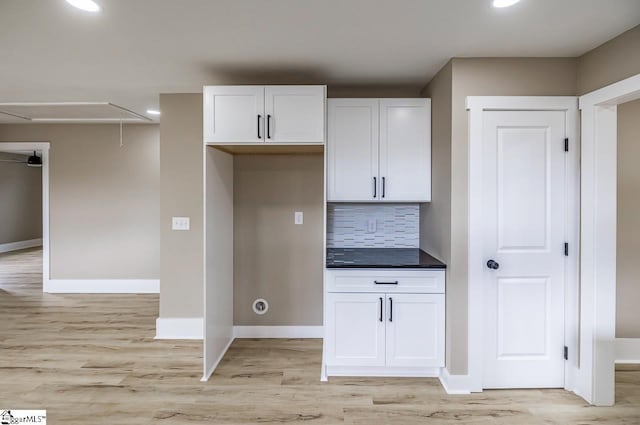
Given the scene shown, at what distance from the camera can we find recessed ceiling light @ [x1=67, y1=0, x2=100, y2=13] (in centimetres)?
199

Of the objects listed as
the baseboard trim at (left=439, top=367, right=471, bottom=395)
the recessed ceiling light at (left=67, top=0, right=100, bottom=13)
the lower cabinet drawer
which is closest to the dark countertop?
the lower cabinet drawer

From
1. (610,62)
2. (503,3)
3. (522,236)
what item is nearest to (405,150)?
(522,236)

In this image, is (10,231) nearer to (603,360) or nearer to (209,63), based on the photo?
(209,63)

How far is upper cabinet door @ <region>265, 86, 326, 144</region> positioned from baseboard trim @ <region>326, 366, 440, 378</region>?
1.79 m

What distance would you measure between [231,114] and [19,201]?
912cm

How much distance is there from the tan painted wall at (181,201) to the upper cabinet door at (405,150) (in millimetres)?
1844

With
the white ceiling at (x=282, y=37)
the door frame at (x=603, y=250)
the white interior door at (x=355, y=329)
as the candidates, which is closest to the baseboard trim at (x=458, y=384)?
the white interior door at (x=355, y=329)

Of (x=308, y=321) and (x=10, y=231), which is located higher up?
(x=10, y=231)

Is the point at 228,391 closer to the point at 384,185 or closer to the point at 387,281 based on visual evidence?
the point at 387,281

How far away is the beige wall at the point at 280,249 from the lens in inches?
145

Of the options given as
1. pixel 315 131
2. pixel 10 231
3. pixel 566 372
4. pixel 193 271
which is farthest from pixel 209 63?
pixel 10 231

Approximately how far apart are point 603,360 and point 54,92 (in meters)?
5.26

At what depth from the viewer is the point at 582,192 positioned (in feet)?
8.63

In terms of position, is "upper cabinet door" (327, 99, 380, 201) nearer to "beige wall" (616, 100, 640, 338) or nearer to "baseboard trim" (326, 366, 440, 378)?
"baseboard trim" (326, 366, 440, 378)
